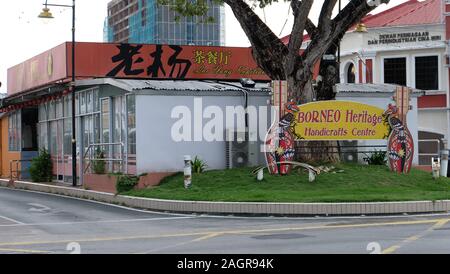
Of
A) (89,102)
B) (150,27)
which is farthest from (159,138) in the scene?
(150,27)

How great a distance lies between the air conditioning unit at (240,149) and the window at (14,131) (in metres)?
17.2

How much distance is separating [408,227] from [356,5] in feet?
36.6

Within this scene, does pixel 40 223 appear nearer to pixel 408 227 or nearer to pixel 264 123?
pixel 408 227

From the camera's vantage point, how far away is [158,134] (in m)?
25.2

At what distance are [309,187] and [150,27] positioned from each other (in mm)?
108229

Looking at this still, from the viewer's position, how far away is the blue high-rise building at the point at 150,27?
108m

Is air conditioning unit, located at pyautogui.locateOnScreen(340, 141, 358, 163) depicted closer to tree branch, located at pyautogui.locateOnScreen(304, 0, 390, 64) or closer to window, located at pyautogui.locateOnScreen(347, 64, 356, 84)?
tree branch, located at pyautogui.locateOnScreen(304, 0, 390, 64)

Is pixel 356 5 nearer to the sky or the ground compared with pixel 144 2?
nearer to the ground

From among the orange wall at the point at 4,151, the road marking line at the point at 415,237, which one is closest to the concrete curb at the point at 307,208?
the road marking line at the point at 415,237

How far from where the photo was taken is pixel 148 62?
33000mm

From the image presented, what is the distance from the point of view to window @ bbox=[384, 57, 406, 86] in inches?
1630

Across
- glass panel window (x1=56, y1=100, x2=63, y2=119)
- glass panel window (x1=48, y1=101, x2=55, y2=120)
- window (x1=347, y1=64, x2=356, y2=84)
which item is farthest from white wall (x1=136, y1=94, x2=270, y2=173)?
window (x1=347, y1=64, x2=356, y2=84)

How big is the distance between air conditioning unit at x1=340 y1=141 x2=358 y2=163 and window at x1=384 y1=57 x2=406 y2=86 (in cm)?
1576
